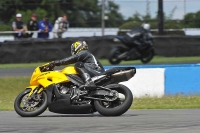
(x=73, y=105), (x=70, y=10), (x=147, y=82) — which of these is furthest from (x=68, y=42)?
(x=73, y=105)

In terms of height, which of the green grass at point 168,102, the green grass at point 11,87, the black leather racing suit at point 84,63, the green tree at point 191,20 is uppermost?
the black leather racing suit at point 84,63

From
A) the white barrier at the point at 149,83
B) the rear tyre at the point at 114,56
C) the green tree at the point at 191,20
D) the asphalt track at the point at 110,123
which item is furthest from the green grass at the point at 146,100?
the green tree at the point at 191,20

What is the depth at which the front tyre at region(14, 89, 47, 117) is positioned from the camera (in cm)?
1020

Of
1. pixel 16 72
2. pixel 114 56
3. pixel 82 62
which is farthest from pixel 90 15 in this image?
pixel 82 62

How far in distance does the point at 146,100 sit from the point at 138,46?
7.95 metres

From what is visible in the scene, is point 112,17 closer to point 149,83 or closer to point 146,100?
point 149,83

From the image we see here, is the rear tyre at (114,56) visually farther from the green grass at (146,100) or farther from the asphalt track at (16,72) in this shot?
the green grass at (146,100)

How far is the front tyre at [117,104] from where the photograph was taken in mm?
9758

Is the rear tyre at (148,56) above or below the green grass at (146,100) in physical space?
below

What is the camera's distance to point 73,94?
33.6 ft

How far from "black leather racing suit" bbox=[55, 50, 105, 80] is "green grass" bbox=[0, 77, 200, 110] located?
180cm

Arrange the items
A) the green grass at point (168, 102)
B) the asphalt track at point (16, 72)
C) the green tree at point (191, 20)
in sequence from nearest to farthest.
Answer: the green grass at point (168, 102), the asphalt track at point (16, 72), the green tree at point (191, 20)

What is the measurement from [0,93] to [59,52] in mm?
6003

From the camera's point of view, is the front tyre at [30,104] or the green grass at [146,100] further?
the green grass at [146,100]
